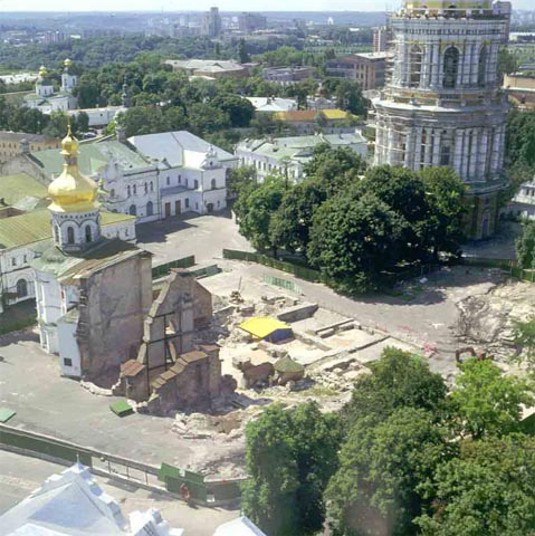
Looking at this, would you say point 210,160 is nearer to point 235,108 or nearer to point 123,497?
point 235,108

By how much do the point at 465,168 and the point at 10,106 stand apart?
6391 cm

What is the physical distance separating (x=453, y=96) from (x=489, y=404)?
33808mm

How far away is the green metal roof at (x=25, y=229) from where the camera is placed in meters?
48.2

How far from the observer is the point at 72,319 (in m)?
38.5

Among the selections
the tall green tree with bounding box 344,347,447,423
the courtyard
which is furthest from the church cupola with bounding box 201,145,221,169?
the tall green tree with bounding box 344,347,447,423

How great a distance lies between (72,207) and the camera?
4153 centimetres

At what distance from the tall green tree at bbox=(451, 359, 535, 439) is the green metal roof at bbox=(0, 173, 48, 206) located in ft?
119

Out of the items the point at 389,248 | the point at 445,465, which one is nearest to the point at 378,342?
the point at 389,248

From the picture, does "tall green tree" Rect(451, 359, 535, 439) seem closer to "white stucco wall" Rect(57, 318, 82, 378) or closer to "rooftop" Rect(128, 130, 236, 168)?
"white stucco wall" Rect(57, 318, 82, 378)

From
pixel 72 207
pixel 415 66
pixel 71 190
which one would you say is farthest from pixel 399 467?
pixel 415 66

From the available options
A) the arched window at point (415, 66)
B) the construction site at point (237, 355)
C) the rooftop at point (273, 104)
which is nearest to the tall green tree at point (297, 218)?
the construction site at point (237, 355)

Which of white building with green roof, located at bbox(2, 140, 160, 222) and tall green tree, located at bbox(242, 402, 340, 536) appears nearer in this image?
tall green tree, located at bbox(242, 402, 340, 536)

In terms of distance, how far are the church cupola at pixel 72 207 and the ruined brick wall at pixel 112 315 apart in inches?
169

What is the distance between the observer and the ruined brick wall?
3803cm
